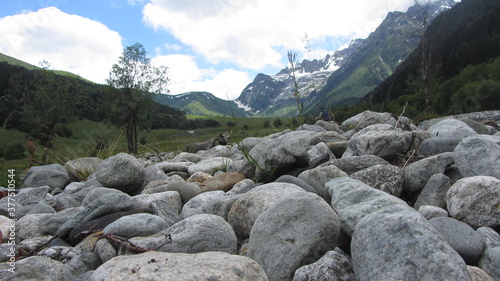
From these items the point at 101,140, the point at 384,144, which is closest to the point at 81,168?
the point at 101,140

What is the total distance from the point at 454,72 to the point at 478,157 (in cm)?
10234

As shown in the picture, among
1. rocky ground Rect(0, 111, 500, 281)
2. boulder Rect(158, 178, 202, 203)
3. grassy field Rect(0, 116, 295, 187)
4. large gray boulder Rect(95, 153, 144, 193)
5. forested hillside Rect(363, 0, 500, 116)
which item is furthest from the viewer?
forested hillside Rect(363, 0, 500, 116)

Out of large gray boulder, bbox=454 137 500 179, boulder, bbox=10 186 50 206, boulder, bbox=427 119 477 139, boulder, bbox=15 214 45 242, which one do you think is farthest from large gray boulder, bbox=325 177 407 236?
boulder, bbox=10 186 50 206

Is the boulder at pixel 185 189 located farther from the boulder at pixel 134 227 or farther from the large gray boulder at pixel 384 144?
the large gray boulder at pixel 384 144

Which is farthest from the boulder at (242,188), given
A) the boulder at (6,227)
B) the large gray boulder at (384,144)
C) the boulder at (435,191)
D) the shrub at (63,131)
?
the shrub at (63,131)

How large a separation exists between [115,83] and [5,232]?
42882mm

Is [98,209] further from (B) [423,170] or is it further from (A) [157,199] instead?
(B) [423,170]

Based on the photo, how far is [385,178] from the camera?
385 centimetres

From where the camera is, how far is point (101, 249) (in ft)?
9.84

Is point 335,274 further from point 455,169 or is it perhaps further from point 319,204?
point 455,169

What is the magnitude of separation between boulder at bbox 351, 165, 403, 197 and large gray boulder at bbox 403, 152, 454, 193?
12cm

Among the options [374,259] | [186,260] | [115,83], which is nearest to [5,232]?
[186,260]

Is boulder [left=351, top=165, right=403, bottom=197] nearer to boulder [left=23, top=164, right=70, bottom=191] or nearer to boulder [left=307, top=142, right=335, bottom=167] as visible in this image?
boulder [left=307, top=142, right=335, bottom=167]

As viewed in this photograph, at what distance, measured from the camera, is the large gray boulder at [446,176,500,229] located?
281cm
